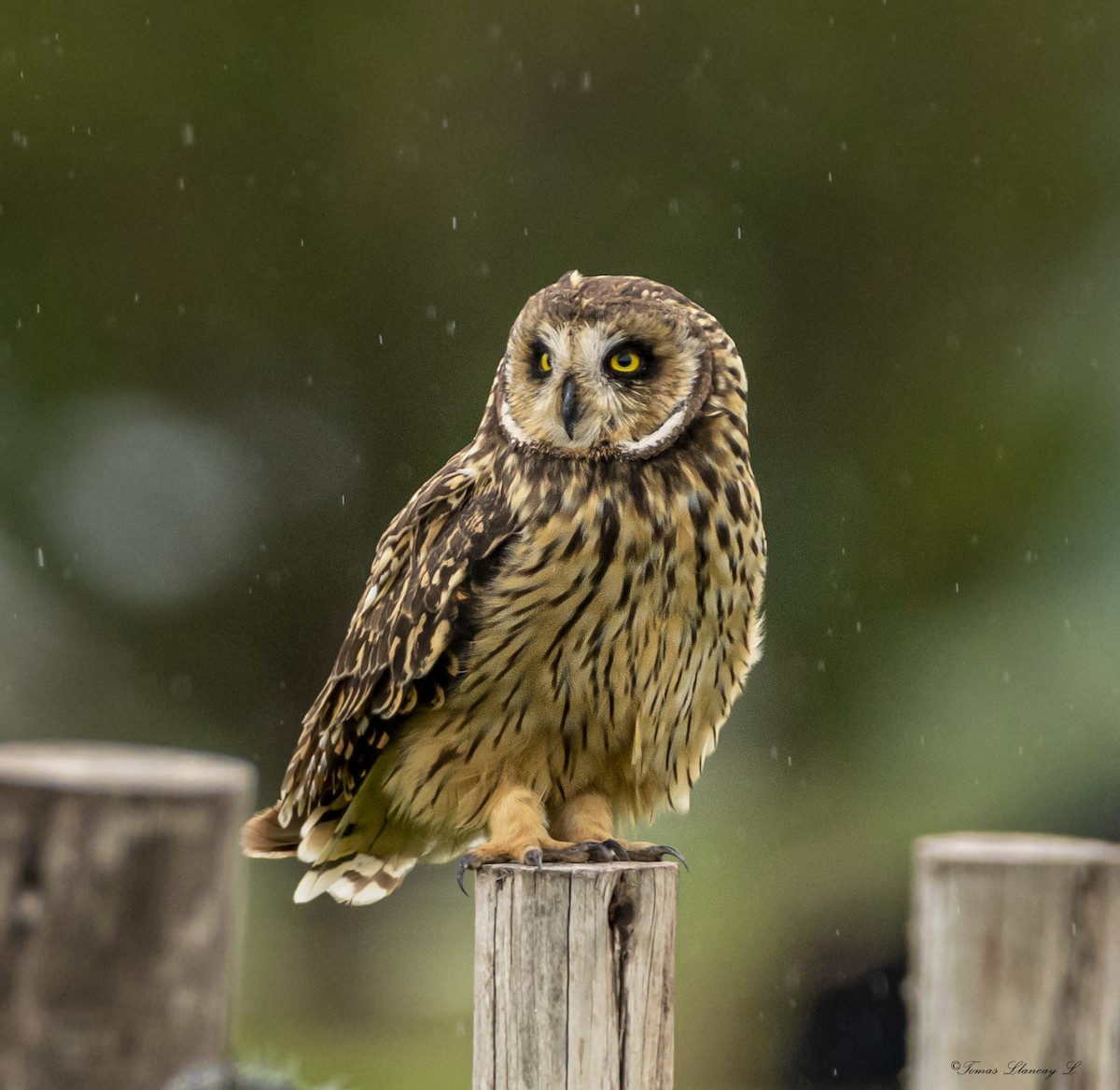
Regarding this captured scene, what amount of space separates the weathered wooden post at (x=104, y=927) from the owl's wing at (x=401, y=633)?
0.51 ft

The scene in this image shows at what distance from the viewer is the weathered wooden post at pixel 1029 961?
2.77 m

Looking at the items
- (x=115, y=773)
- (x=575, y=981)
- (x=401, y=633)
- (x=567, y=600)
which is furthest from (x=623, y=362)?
(x=115, y=773)

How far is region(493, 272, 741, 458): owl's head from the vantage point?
2.35 m

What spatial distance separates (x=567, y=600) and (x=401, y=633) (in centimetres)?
26

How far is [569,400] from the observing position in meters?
2.35

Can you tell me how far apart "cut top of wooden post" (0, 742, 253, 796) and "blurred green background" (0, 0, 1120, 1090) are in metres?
3.64

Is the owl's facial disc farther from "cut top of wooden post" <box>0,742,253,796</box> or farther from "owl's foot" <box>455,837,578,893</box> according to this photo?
"cut top of wooden post" <box>0,742,253,796</box>

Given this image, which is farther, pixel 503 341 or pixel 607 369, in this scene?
pixel 503 341

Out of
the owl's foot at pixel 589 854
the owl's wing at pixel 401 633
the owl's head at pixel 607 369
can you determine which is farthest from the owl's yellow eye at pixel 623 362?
the owl's foot at pixel 589 854

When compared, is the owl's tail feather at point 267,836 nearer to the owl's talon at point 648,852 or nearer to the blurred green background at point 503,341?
the owl's talon at point 648,852

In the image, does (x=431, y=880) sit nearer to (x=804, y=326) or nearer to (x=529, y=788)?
(x=804, y=326)

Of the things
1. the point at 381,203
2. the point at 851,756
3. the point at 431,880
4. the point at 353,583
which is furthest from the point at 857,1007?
the point at 381,203

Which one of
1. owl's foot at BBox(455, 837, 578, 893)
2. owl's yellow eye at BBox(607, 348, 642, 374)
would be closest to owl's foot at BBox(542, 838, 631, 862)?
owl's foot at BBox(455, 837, 578, 893)

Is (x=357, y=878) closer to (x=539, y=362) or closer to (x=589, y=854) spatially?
(x=589, y=854)
